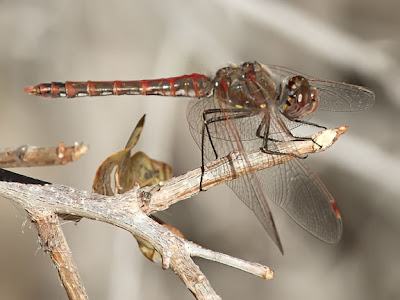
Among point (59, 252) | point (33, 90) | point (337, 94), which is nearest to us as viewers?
point (59, 252)

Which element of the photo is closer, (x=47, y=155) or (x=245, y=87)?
(x=47, y=155)

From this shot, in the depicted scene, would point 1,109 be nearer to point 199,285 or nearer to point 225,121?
point 225,121

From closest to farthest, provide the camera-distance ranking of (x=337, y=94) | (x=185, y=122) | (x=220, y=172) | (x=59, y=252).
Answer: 1. (x=59, y=252)
2. (x=220, y=172)
3. (x=337, y=94)
4. (x=185, y=122)

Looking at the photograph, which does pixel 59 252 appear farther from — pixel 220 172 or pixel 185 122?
pixel 185 122

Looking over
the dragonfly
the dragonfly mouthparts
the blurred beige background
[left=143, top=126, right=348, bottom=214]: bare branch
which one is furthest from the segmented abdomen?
[left=143, top=126, right=348, bottom=214]: bare branch

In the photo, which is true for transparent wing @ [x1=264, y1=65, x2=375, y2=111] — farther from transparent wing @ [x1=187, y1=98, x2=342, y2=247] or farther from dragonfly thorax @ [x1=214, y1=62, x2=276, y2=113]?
transparent wing @ [x1=187, y1=98, x2=342, y2=247]

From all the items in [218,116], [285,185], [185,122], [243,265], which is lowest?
[243,265]

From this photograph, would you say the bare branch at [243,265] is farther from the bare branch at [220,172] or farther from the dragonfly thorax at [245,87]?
the dragonfly thorax at [245,87]

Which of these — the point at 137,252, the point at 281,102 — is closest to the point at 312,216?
the point at 281,102

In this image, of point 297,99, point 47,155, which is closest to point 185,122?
point 297,99
